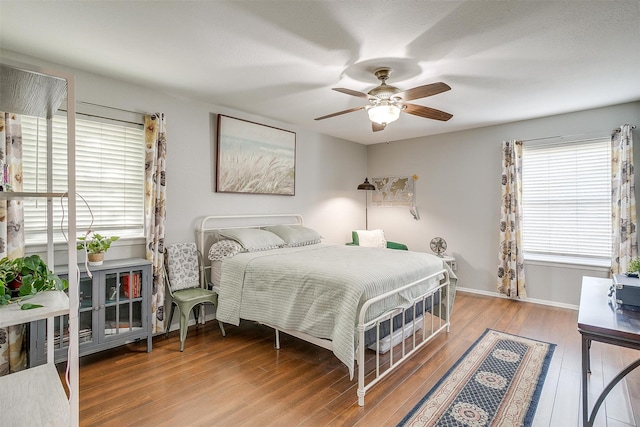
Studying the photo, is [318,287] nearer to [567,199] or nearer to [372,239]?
[372,239]

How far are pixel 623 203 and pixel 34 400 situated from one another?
5.18 metres

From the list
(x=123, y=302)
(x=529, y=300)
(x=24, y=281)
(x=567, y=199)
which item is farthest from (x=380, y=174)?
(x=24, y=281)

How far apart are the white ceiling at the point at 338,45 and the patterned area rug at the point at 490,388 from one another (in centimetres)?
246

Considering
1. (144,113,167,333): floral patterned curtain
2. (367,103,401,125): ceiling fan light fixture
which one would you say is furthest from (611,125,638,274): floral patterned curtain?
(144,113,167,333): floral patterned curtain

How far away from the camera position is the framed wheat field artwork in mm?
3889

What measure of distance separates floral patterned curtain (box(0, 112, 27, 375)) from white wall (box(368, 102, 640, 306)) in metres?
4.90

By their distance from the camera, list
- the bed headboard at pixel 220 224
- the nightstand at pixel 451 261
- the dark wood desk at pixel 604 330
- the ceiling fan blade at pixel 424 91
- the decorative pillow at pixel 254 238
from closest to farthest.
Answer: the dark wood desk at pixel 604 330 < the ceiling fan blade at pixel 424 91 < the decorative pillow at pixel 254 238 < the bed headboard at pixel 220 224 < the nightstand at pixel 451 261

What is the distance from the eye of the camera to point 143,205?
131 inches

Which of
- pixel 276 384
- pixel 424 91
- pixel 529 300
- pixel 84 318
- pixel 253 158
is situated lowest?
pixel 276 384

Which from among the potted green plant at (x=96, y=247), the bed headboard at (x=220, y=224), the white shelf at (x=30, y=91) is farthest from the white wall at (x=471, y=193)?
the white shelf at (x=30, y=91)

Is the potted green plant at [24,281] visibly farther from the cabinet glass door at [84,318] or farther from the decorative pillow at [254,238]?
the decorative pillow at [254,238]

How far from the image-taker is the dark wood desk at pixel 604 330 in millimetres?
1628

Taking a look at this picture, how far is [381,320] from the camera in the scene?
2379mm

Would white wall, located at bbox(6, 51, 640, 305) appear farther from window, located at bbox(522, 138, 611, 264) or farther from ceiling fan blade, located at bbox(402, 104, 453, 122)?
ceiling fan blade, located at bbox(402, 104, 453, 122)
